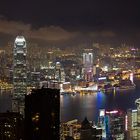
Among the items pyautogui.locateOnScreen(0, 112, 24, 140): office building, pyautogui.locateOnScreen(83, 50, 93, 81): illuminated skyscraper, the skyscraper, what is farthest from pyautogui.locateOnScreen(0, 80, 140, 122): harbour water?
the skyscraper

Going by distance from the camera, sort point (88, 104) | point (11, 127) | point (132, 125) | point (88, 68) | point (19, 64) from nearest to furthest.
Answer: point (11, 127) → point (132, 125) → point (88, 104) → point (19, 64) → point (88, 68)

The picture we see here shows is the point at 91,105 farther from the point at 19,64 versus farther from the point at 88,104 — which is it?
the point at 19,64

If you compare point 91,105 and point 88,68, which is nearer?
point 91,105

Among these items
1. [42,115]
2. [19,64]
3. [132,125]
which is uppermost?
[19,64]

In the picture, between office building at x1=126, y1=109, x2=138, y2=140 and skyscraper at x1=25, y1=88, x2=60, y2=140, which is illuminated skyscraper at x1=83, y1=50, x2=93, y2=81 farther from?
skyscraper at x1=25, y1=88, x2=60, y2=140

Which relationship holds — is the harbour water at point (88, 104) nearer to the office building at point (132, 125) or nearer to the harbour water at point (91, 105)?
the harbour water at point (91, 105)

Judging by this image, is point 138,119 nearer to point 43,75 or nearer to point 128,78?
point 43,75

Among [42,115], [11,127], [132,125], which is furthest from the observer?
[132,125]

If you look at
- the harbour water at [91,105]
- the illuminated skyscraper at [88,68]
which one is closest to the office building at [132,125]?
the harbour water at [91,105]

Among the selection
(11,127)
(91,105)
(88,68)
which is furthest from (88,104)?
(11,127)

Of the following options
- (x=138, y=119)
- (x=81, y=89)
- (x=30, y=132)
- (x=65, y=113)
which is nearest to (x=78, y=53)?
(x=81, y=89)
